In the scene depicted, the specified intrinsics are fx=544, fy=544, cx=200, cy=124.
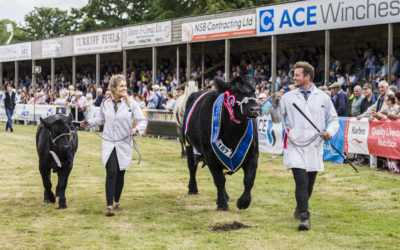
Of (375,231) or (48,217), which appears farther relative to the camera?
(48,217)

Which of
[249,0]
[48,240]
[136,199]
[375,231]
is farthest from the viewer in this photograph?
[249,0]

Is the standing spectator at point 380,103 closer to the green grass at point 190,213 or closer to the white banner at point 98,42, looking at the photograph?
the green grass at point 190,213

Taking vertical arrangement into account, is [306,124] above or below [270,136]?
above

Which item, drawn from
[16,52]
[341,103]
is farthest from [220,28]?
[16,52]

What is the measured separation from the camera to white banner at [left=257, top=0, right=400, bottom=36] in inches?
663

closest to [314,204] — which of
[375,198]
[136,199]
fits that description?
[375,198]

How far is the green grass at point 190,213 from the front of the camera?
239 inches

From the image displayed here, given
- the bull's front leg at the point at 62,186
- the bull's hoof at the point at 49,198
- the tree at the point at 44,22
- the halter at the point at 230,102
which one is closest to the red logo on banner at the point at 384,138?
the halter at the point at 230,102

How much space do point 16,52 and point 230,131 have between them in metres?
37.0

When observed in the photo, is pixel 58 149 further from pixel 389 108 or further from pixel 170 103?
pixel 170 103

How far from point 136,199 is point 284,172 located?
14.6ft

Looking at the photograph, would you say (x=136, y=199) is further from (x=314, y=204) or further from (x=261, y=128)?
(x=261, y=128)

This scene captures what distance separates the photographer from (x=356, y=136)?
42.7 ft

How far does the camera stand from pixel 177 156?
1568cm
